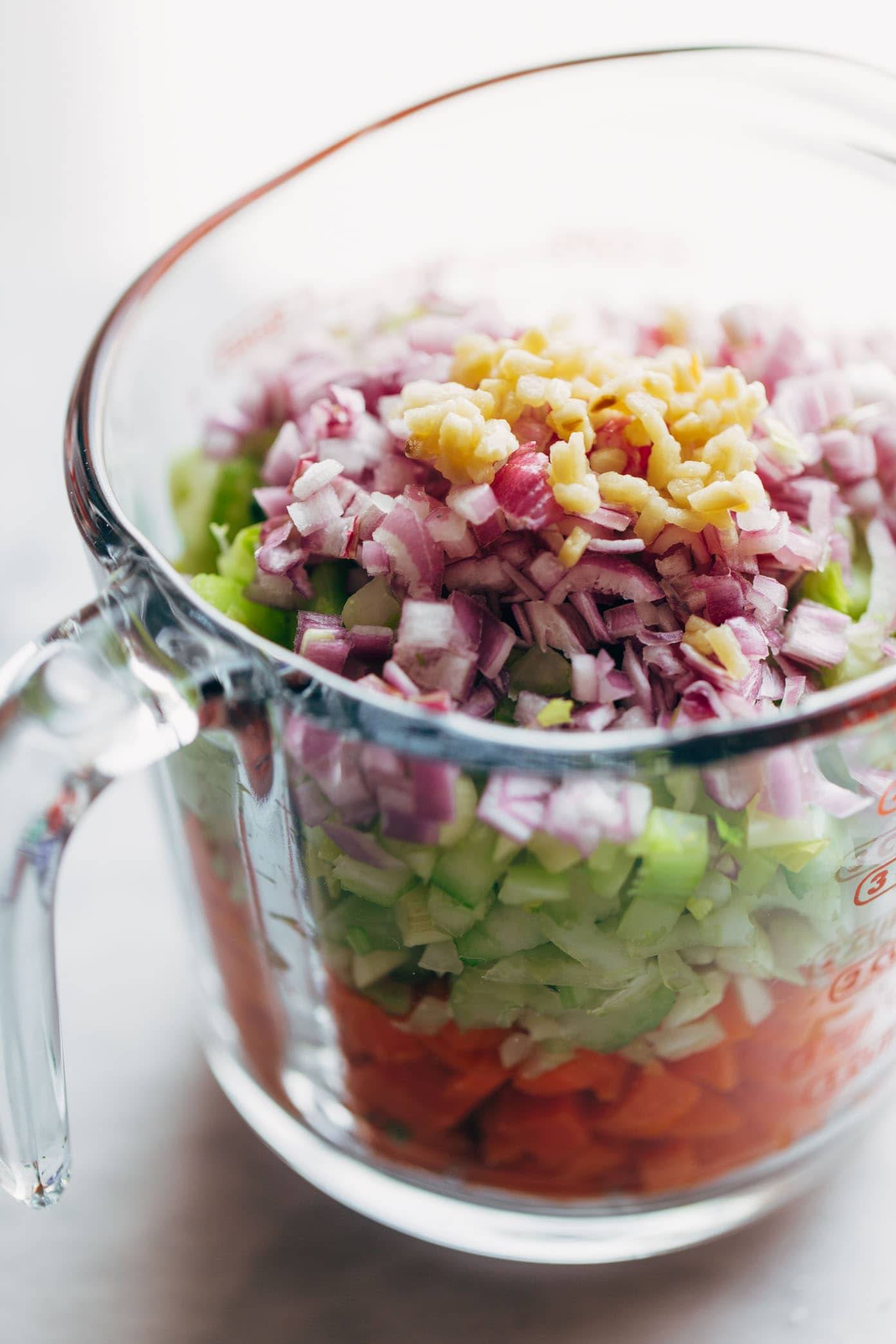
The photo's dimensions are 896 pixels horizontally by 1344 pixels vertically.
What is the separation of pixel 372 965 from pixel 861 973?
0.25 meters

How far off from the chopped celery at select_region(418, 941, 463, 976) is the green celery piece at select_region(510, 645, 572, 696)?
124 millimetres

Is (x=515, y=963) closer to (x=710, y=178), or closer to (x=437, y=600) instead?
(x=437, y=600)

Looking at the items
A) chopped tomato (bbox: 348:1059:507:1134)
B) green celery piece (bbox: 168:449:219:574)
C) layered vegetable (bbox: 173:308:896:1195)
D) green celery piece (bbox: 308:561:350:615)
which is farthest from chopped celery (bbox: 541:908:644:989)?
green celery piece (bbox: 168:449:219:574)

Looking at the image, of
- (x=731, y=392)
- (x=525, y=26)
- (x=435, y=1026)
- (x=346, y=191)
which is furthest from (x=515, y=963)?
(x=525, y=26)

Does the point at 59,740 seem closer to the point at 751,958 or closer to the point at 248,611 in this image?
the point at 248,611

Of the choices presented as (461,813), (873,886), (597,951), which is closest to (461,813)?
(461,813)

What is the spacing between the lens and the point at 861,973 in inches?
26.0

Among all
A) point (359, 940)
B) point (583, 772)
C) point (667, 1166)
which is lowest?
point (667, 1166)

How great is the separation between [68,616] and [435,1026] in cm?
26

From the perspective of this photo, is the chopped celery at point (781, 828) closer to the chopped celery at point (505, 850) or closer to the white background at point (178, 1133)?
the chopped celery at point (505, 850)

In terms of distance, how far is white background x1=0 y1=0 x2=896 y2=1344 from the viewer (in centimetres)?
74

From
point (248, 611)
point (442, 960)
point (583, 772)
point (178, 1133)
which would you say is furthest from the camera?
point (178, 1133)

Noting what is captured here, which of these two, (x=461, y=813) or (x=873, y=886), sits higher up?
(x=461, y=813)

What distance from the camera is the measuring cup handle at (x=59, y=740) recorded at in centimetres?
55
